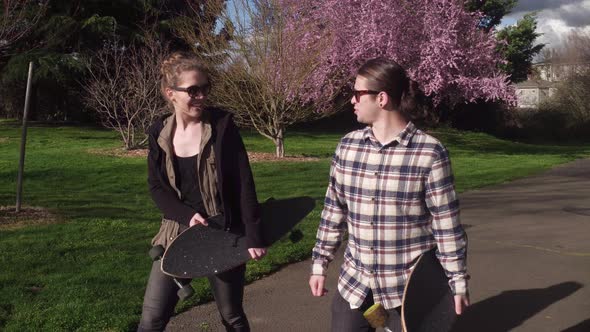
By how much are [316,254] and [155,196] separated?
0.85 m

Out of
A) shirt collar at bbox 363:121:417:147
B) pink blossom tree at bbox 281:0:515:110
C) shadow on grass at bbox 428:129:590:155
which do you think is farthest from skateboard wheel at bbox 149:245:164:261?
shadow on grass at bbox 428:129:590:155

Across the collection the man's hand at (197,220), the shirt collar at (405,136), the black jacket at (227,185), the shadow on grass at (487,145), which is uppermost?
the shirt collar at (405,136)

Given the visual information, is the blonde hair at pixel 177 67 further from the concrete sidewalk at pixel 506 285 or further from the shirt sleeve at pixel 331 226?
the concrete sidewalk at pixel 506 285

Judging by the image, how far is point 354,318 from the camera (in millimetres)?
2842

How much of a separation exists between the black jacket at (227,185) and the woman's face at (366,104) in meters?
0.68

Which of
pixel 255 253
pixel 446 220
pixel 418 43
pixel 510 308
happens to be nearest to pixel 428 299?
pixel 446 220

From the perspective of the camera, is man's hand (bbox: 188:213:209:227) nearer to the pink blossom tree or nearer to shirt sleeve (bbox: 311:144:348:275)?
shirt sleeve (bbox: 311:144:348:275)

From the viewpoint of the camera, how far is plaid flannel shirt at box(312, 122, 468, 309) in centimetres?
266

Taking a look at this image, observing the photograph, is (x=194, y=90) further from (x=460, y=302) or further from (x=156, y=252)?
(x=460, y=302)

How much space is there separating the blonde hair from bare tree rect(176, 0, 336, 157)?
14.0 metres

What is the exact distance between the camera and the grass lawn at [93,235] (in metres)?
4.74

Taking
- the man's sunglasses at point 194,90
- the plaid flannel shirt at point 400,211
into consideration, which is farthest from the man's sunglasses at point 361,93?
the man's sunglasses at point 194,90

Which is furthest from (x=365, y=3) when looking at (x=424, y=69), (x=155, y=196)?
(x=155, y=196)

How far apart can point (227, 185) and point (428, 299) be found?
1091mm
